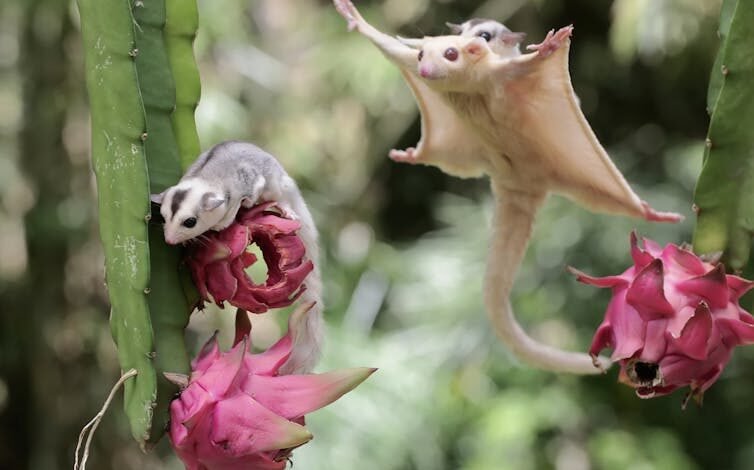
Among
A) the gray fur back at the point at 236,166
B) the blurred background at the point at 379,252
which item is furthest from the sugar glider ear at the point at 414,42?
the blurred background at the point at 379,252

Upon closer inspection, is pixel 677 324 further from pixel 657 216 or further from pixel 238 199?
pixel 238 199

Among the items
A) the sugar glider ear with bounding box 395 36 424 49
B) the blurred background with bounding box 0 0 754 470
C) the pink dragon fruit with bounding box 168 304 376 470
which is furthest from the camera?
the blurred background with bounding box 0 0 754 470

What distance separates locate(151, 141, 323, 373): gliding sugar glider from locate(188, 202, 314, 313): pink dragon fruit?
0.04 ft

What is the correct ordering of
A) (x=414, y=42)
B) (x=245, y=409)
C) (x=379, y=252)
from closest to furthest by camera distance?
(x=245, y=409)
(x=414, y=42)
(x=379, y=252)

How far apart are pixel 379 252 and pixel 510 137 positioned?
1.47m

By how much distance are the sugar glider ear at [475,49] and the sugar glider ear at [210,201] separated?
0.15 meters

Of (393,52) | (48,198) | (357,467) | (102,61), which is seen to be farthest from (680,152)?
(102,61)

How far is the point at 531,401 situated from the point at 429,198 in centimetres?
77

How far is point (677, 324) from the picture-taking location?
1.70 ft

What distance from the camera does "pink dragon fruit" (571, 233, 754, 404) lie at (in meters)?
0.51

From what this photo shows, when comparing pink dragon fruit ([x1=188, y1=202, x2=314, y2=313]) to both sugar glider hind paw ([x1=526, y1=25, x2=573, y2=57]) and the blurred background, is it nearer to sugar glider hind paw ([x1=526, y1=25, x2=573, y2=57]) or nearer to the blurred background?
sugar glider hind paw ([x1=526, y1=25, x2=573, y2=57])

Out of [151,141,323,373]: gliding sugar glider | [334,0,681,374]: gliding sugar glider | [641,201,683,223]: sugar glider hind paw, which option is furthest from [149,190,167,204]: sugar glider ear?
[641,201,683,223]: sugar glider hind paw

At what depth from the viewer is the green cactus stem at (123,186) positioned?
0.48m

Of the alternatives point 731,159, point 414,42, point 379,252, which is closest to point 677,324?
point 731,159
